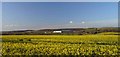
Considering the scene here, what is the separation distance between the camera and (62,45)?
809 cm

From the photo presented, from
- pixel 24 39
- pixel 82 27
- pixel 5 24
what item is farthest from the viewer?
pixel 24 39

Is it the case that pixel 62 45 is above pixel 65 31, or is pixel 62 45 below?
below

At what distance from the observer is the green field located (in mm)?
7192

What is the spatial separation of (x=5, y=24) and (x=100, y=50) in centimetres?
287

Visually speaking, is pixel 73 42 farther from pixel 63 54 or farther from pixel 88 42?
pixel 63 54

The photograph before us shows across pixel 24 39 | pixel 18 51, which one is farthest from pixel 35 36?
pixel 18 51

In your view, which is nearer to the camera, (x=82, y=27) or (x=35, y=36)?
(x=82, y=27)

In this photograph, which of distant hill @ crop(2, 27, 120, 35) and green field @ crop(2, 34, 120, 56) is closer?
green field @ crop(2, 34, 120, 56)

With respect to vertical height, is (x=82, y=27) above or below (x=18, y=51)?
above

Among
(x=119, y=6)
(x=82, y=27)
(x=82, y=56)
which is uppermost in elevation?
(x=119, y=6)

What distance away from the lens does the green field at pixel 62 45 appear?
Result: 7192mm

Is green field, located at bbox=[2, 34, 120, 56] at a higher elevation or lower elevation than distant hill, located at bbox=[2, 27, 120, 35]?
lower

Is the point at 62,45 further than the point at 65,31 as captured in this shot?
No

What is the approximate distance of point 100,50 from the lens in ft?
24.2
